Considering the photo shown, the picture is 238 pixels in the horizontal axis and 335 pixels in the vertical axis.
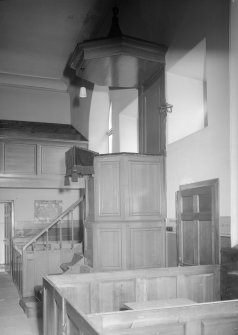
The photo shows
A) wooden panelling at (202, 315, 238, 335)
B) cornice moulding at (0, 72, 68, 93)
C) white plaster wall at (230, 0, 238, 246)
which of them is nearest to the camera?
wooden panelling at (202, 315, 238, 335)

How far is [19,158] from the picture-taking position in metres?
11.9

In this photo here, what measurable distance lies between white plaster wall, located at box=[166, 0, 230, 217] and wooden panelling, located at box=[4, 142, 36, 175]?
597 centimetres

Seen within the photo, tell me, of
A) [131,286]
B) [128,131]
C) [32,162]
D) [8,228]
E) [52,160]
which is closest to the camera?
[131,286]

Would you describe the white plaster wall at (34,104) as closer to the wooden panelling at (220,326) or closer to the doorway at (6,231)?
the doorway at (6,231)

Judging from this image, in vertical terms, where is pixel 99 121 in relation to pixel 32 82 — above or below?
below

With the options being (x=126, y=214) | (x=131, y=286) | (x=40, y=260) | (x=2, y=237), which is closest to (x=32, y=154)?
(x=2, y=237)

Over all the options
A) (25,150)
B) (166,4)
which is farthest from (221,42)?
(25,150)

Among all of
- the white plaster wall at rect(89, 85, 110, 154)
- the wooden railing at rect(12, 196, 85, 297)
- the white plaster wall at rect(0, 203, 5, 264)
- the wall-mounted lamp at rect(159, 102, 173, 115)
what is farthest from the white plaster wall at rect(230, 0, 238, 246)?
the white plaster wall at rect(0, 203, 5, 264)

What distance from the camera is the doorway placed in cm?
1232

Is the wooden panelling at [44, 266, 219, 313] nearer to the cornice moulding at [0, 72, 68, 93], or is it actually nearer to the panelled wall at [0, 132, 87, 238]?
the panelled wall at [0, 132, 87, 238]

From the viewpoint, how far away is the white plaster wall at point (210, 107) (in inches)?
226

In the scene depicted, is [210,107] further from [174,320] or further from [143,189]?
[174,320]

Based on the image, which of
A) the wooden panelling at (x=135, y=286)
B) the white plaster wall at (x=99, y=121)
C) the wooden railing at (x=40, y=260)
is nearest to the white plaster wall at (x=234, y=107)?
the wooden panelling at (x=135, y=286)

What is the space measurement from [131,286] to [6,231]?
8684mm
